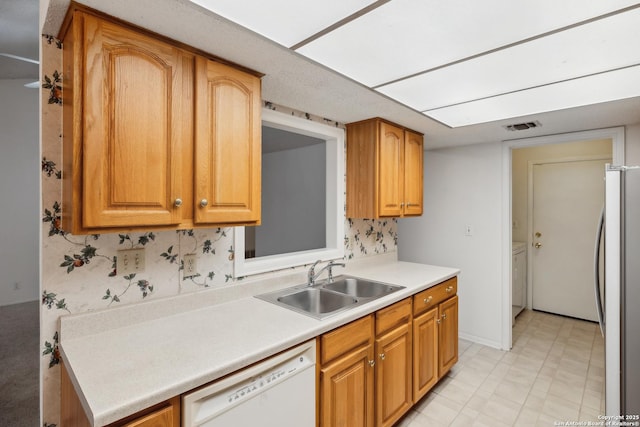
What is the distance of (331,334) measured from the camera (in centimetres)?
156

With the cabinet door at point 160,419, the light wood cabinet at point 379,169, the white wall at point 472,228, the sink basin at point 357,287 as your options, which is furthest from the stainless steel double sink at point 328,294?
the white wall at point 472,228

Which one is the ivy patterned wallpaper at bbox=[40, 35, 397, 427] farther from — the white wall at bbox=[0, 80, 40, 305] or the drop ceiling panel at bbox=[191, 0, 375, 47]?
the white wall at bbox=[0, 80, 40, 305]

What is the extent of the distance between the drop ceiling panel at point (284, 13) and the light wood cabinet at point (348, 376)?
4.35ft

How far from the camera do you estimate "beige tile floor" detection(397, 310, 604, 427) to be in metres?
2.17

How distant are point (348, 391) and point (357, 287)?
2.75 feet

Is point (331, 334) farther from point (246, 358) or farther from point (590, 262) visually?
point (590, 262)

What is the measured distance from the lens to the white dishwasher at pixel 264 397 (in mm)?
1101

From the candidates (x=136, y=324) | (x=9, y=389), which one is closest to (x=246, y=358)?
(x=136, y=324)

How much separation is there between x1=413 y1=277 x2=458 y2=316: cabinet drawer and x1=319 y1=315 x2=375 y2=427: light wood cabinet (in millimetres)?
545

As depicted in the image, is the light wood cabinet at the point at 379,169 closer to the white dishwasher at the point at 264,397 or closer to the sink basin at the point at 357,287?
the sink basin at the point at 357,287

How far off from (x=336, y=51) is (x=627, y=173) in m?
1.68

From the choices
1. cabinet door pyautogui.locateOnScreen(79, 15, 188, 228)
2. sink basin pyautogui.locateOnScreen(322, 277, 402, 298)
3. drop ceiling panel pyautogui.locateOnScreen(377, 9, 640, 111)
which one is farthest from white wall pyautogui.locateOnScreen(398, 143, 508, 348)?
cabinet door pyautogui.locateOnScreen(79, 15, 188, 228)

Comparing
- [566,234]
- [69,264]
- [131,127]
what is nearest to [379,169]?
[131,127]

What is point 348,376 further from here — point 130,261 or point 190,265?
point 130,261
